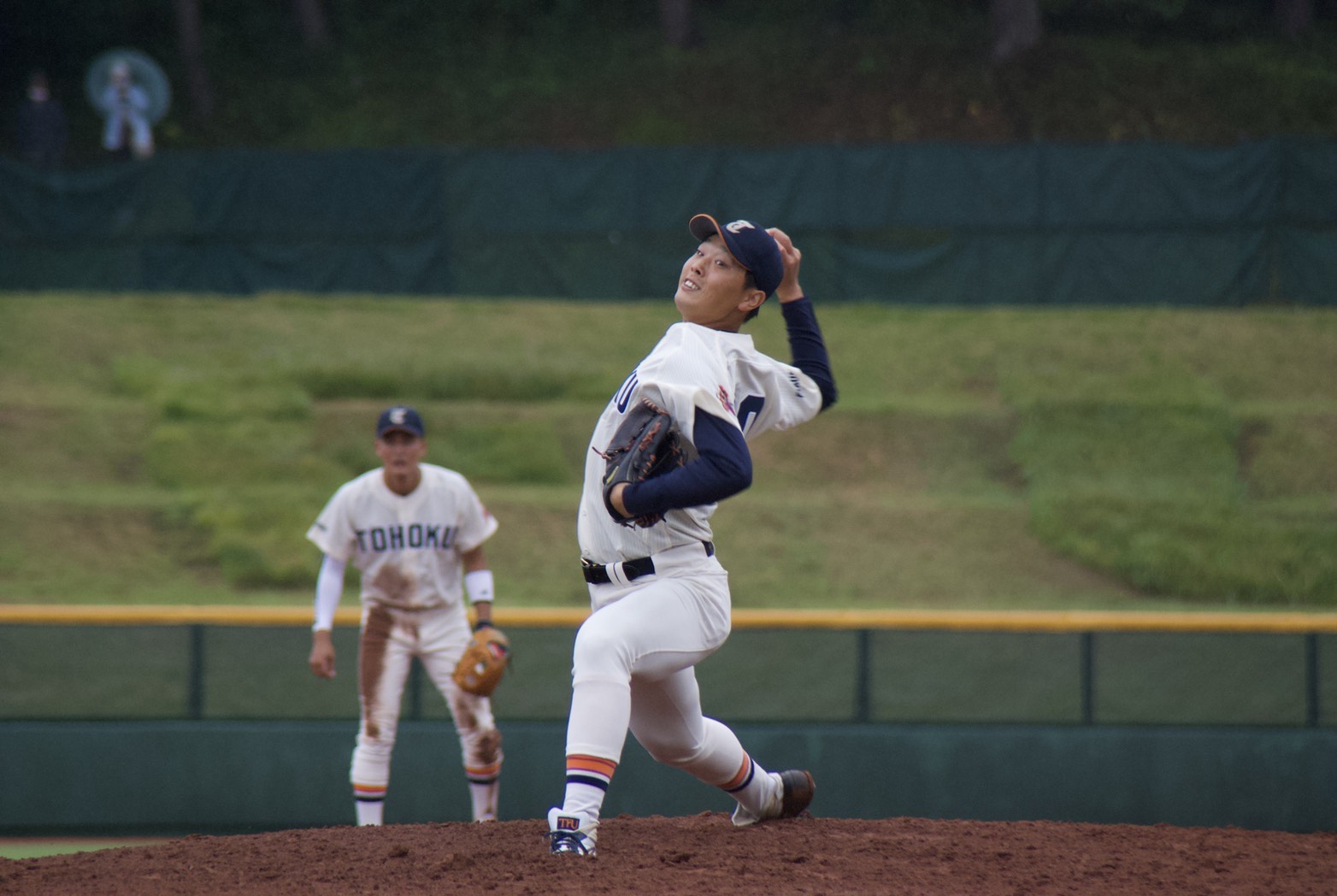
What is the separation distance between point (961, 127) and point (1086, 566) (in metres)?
15.9

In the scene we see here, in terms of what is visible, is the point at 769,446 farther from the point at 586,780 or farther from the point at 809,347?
the point at 586,780

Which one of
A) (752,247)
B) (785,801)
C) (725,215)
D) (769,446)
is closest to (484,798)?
(785,801)

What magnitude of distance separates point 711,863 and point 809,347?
1.62 m

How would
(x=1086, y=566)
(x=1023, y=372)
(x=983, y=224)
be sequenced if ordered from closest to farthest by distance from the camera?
(x=1086, y=566) → (x=1023, y=372) → (x=983, y=224)

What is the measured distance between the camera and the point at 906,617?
7.95 m

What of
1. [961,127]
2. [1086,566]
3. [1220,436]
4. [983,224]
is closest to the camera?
[1086,566]

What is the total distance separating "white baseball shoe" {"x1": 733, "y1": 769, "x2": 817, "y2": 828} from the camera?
479 centimetres

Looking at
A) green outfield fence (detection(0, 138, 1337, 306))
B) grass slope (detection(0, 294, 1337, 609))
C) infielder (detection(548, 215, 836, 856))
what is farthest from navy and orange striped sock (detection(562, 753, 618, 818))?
green outfield fence (detection(0, 138, 1337, 306))

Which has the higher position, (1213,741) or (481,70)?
(481,70)

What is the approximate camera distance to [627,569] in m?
4.19

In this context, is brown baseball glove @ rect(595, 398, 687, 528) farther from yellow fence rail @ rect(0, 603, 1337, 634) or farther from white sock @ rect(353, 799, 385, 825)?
yellow fence rail @ rect(0, 603, 1337, 634)

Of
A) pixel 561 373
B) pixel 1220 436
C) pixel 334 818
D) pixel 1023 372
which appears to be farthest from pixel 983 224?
pixel 334 818

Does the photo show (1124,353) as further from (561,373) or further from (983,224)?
(561,373)

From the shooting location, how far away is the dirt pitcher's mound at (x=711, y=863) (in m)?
3.92
